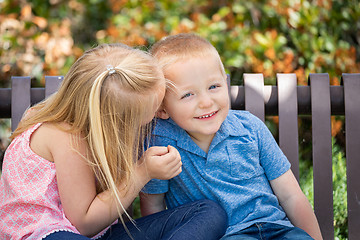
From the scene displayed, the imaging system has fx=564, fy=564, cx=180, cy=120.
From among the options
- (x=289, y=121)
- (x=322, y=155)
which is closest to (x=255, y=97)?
(x=289, y=121)

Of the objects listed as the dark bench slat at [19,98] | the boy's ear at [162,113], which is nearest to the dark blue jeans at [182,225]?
the boy's ear at [162,113]

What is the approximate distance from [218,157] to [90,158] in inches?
20.8

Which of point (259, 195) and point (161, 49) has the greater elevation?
point (161, 49)

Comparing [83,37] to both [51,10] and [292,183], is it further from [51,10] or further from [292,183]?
[292,183]

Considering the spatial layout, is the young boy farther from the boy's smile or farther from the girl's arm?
the girl's arm

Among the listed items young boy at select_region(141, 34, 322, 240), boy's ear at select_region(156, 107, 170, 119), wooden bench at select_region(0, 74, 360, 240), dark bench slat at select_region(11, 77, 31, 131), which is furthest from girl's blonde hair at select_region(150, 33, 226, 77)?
dark bench slat at select_region(11, 77, 31, 131)

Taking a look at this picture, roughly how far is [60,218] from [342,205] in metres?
1.84

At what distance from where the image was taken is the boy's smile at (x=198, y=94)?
7.17ft

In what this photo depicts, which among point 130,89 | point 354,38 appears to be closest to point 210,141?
point 130,89

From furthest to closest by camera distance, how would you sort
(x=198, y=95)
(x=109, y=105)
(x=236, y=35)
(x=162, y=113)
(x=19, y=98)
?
1. (x=236, y=35)
2. (x=19, y=98)
3. (x=162, y=113)
4. (x=198, y=95)
5. (x=109, y=105)

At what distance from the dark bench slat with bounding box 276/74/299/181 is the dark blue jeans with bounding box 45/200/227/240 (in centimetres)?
54

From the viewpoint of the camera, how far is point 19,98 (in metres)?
2.56

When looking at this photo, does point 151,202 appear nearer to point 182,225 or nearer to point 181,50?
point 182,225

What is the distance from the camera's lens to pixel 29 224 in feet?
6.68
